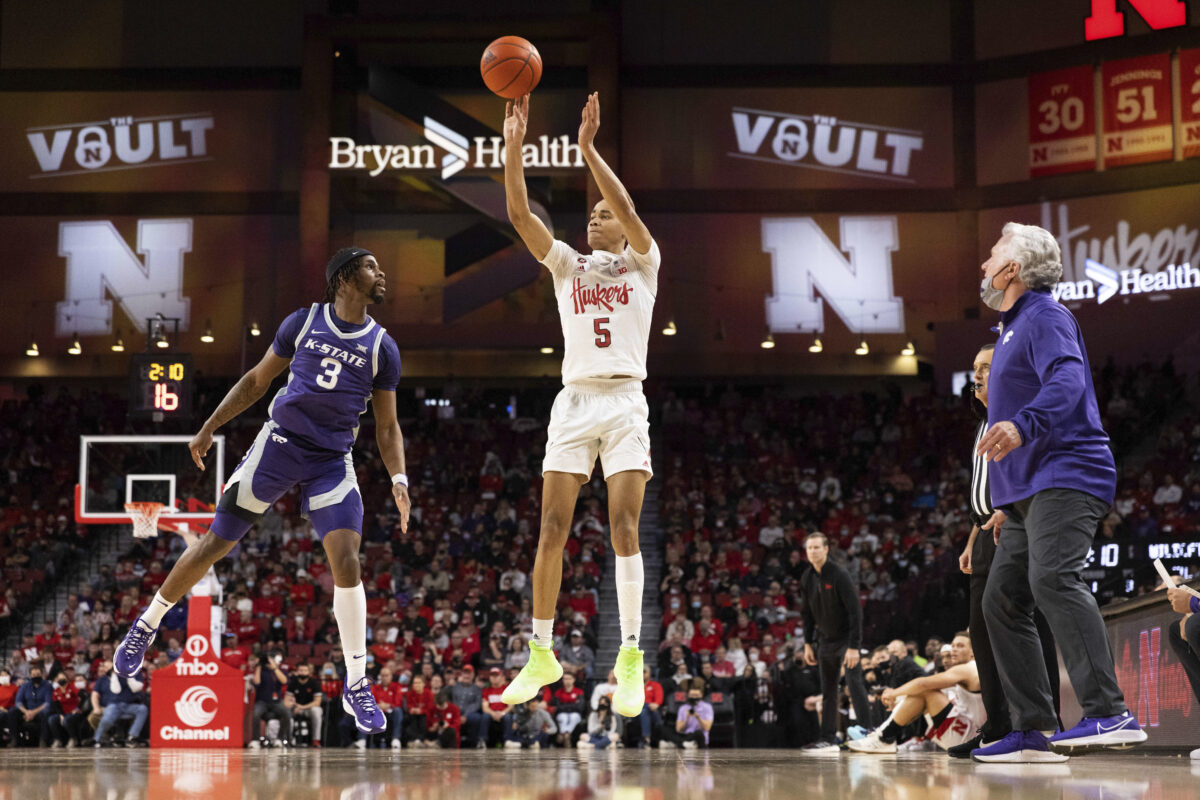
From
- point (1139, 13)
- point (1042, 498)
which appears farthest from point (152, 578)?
point (1139, 13)

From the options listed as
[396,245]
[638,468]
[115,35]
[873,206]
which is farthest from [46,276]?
[638,468]

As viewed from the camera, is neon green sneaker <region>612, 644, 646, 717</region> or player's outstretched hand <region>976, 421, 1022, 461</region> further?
neon green sneaker <region>612, 644, 646, 717</region>

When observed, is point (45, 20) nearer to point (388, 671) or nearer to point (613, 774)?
point (388, 671)

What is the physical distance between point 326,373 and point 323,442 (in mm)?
352

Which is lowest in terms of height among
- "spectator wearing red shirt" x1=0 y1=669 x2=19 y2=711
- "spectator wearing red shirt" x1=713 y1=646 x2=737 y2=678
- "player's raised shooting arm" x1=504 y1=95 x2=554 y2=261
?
"spectator wearing red shirt" x1=0 y1=669 x2=19 y2=711

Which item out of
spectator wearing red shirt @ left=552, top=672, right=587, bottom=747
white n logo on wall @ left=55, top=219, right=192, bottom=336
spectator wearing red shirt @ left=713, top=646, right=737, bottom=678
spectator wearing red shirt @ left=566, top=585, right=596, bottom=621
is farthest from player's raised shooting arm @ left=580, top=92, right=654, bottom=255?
white n logo on wall @ left=55, top=219, right=192, bottom=336

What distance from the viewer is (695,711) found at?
54.0ft

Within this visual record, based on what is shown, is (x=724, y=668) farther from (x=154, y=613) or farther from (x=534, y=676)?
(x=154, y=613)

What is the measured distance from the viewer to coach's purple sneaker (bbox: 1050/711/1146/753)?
4.72m

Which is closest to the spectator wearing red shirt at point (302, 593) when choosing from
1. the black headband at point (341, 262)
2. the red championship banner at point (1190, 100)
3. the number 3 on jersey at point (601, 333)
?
the black headband at point (341, 262)

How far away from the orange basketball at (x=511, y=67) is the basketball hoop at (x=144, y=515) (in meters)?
9.96

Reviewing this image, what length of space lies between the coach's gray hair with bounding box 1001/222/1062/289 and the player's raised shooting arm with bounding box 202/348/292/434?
11.8 feet

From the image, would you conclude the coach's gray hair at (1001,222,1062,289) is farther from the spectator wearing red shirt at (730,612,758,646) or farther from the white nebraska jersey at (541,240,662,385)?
the spectator wearing red shirt at (730,612,758,646)

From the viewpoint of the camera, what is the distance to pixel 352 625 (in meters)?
6.65
